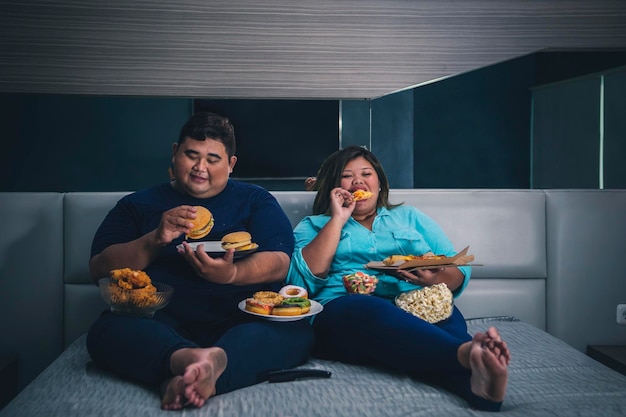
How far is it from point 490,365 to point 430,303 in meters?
0.45

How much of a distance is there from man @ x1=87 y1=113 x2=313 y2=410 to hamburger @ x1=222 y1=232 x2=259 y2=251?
0.13 feet

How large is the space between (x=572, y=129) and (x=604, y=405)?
4968 millimetres

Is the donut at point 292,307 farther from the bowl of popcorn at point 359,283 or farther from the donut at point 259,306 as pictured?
the bowl of popcorn at point 359,283

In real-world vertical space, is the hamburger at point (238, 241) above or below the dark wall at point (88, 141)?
below

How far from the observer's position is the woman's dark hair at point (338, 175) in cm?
210

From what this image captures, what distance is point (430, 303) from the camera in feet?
Result: 5.86

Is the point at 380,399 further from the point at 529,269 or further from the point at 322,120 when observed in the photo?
the point at 322,120

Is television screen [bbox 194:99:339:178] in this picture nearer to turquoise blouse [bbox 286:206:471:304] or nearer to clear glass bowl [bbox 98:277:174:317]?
turquoise blouse [bbox 286:206:471:304]

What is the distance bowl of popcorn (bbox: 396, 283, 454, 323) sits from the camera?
178 centimetres

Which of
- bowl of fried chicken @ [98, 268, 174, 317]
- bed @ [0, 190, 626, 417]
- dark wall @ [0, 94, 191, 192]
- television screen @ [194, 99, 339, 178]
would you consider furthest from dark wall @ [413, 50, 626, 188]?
bowl of fried chicken @ [98, 268, 174, 317]

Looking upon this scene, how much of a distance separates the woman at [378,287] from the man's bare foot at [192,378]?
46cm

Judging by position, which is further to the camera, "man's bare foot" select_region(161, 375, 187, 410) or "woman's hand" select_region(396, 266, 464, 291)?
"woman's hand" select_region(396, 266, 464, 291)

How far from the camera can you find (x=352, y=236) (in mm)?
2062

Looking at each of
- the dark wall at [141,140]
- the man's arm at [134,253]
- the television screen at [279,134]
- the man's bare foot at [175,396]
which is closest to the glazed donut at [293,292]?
the man's arm at [134,253]
